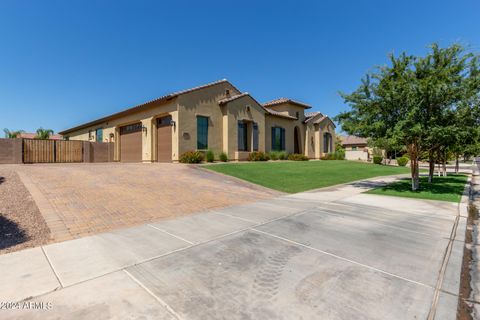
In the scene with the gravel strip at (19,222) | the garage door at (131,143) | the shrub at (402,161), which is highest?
the garage door at (131,143)

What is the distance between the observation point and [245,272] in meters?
3.60

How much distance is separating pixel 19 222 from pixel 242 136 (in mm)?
18716

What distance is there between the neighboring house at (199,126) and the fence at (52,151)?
92.0 inches

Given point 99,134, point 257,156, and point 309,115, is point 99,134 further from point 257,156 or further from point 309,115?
point 309,115

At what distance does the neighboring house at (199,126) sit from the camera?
770 inches

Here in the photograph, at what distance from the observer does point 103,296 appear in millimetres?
2918

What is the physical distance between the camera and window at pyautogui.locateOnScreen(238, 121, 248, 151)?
22.7 m

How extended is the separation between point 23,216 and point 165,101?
15227 mm

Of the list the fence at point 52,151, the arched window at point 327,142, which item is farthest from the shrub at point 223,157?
the arched window at point 327,142

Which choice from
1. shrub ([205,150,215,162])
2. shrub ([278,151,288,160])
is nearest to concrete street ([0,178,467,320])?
shrub ([205,150,215,162])

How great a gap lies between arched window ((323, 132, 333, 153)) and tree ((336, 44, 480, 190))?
21.1 meters

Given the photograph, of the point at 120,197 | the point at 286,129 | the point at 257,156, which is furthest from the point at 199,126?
the point at 120,197

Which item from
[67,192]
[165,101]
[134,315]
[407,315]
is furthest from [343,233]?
[165,101]

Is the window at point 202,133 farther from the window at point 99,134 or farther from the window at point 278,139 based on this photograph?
the window at point 99,134
